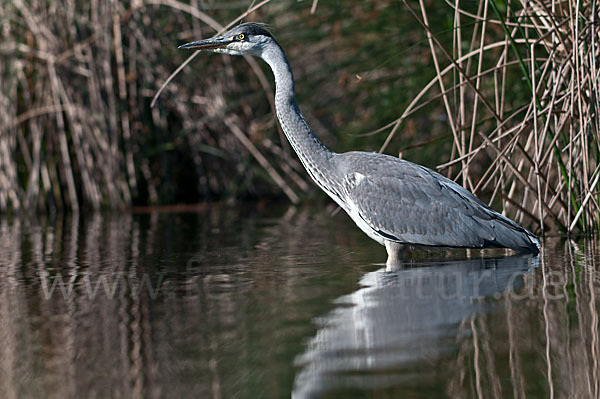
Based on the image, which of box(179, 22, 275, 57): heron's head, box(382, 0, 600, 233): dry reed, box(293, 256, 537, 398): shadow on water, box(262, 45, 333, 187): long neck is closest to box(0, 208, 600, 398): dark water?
box(293, 256, 537, 398): shadow on water

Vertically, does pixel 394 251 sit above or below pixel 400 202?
below

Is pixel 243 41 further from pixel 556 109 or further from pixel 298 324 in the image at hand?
pixel 298 324

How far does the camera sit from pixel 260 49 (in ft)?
18.5

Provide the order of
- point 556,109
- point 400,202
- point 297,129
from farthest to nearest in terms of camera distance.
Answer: point 297,129 → point 556,109 → point 400,202

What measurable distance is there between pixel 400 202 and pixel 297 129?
2.61 feet

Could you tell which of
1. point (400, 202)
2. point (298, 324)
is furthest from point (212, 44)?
point (298, 324)

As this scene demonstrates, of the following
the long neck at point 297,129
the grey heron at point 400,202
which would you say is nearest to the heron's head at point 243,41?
the long neck at point 297,129

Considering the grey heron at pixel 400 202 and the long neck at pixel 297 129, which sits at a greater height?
the long neck at pixel 297 129

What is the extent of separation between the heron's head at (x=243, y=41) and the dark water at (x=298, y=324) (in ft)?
4.23

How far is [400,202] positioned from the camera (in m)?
5.05

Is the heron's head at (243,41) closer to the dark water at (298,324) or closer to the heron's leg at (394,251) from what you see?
the dark water at (298,324)

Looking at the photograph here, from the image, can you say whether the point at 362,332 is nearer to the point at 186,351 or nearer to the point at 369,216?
the point at 186,351

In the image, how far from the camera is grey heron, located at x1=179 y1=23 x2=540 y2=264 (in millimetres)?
4855

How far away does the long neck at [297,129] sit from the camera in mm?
5289
